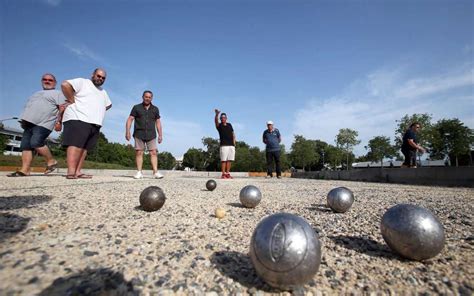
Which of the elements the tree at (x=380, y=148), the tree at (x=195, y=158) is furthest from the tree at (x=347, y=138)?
the tree at (x=195, y=158)

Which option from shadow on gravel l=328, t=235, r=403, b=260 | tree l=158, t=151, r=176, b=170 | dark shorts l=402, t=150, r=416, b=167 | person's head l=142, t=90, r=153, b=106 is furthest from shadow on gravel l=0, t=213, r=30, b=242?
tree l=158, t=151, r=176, b=170

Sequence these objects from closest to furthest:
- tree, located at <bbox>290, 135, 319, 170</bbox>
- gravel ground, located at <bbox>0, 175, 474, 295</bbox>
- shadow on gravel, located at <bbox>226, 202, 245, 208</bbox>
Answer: gravel ground, located at <bbox>0, 175, 474, 295</bbox> < shadow on gravel, located at <bbox>226, 202, 245, 208</bbox> < tree, located at <bbox>290, 135, 319, 170</bbox>

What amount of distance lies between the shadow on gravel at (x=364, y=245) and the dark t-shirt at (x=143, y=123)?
7.15 metres

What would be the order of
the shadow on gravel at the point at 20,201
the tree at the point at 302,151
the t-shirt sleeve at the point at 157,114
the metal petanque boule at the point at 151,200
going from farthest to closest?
the tree at the point at 302,151, the t-shirt sleeve at the point at 157,114, the metal petanque boule at the point at 151,200, the shadow on gravel at the point at 20,201

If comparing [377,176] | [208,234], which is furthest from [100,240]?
[377,176]

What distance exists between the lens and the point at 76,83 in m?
6.34

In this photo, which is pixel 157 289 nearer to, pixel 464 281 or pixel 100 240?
pixel 100 240

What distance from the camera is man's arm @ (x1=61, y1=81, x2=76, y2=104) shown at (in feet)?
20.3

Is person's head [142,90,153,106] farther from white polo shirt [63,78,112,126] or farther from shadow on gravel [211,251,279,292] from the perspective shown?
shadow on gravel [211,251,279,292]

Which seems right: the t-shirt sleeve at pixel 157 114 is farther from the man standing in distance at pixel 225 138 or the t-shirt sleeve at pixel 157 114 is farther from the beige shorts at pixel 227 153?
the beige shorts at pixel 227 153

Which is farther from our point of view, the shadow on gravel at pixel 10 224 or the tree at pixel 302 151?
the tree at pixel 302 151

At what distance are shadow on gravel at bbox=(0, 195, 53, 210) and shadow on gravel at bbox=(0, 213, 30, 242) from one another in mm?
538

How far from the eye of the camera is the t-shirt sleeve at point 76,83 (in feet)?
20.5

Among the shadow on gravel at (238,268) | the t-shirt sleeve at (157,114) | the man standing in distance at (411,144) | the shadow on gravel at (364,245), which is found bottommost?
the shadow on gravel at (238,268)
